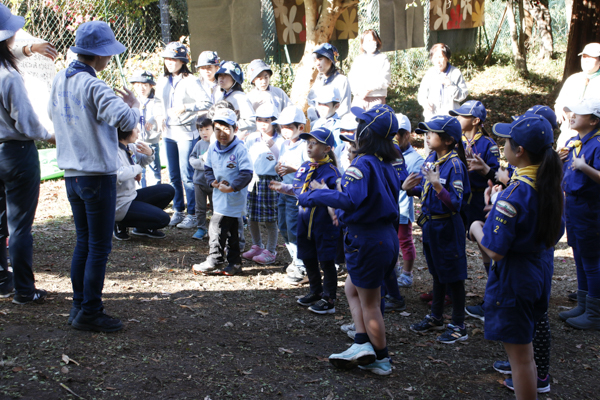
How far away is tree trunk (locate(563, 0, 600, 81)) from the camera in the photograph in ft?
Answer: 37.4

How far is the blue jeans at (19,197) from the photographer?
429 centimetres

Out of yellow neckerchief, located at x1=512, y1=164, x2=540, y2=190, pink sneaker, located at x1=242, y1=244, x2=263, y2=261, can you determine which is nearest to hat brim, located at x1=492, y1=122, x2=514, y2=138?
yellow neckerchief, located at x1=512, y1=164, x2=540, y2=190

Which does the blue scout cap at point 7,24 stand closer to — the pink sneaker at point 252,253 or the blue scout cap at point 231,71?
the blue scout cap at point 231,71

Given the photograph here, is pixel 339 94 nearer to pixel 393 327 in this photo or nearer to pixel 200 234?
pixel 200 234

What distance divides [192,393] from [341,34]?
11514mm

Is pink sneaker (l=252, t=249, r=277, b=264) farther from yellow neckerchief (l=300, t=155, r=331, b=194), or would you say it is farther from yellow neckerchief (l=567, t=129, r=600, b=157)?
yellow neckerchief (l=567, t=129, r=600, b=157)

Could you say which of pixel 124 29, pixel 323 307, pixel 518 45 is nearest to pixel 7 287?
pixel 323 307

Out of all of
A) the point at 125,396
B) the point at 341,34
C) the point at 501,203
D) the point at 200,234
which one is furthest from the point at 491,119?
the point at 125,396

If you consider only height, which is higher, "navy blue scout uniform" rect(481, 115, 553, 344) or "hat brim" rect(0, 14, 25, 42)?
"hat brim" rect(0, 14, 25, 42)

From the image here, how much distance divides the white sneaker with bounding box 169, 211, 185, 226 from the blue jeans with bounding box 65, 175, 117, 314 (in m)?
3.66

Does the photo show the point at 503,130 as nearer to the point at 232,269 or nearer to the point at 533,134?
the point at 533,134

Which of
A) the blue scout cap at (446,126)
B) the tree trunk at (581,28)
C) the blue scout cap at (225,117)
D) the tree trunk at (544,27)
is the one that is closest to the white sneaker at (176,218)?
the blue scout cap at (225,117)

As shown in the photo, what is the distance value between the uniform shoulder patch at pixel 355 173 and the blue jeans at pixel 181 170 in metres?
4.22

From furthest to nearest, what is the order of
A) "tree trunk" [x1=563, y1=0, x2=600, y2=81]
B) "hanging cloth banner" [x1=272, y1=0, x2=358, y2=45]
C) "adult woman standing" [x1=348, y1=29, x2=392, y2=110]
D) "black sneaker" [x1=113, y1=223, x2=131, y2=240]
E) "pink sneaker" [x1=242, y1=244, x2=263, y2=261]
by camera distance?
"hanging cloth banner" [x1=272, y1=0, x2=358, y2=45]
"tree trunk" [x1=563, y1=0, x2=600, y2=81]
"adult woman standing" [x1=348, y1=29, x2=392, y2=110]
"black sneaker" [x1=113, y1=223, x2=131, y2=240]
"pink sneaker" [x1=242, y1=244, x2=263, y2=261]
